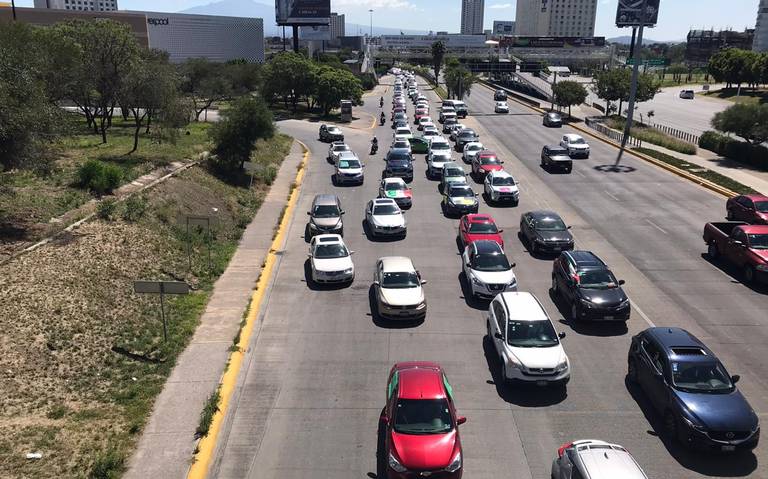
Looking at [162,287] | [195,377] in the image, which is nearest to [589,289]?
[195,377]

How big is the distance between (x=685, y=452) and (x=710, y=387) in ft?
4.73

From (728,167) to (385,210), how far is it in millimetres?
27044

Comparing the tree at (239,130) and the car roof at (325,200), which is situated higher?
the tree at (239,130)

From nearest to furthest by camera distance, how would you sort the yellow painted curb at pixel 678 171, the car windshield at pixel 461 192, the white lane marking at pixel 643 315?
the white lane marking at pixel 643 315
the car windshield at pixel 461 192
the yellow painted curb at pixel 678 171

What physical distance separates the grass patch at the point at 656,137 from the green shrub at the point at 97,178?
39.6m

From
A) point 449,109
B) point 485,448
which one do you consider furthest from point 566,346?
point 449,109

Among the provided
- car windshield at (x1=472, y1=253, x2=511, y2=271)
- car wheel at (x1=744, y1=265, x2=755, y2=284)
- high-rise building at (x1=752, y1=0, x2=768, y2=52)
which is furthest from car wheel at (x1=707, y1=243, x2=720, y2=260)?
high-rise building at (x1=752, y1=0, x2=768, y2=52)

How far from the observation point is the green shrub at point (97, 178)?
2347 centimetres

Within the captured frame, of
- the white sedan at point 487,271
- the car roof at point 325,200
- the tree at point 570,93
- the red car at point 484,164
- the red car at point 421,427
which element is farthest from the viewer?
the tree at point 570,93

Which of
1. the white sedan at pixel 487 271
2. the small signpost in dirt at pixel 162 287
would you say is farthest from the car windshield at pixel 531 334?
the small signpost in dirt at pixel 162 287

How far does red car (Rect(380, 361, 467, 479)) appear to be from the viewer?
10094mm

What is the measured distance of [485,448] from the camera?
11.4 m

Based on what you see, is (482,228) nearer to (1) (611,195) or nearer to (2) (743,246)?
(2) (743,246)

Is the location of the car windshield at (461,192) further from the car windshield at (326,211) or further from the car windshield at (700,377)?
the car windshield at (700,377)
